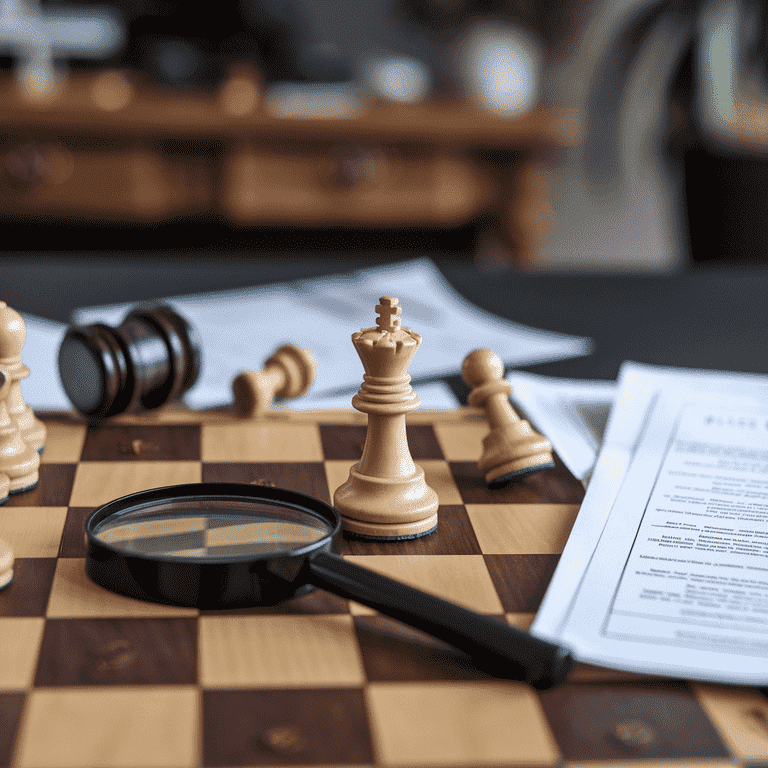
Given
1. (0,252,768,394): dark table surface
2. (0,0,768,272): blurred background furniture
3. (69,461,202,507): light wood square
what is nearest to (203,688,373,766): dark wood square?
(69,461,202,507): light wood square

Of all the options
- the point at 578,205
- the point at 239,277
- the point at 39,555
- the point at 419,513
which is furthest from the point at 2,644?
the point at 578,205

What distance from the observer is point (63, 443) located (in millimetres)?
875

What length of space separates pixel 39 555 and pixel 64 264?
3.30ft

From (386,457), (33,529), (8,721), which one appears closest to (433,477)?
(386,457)

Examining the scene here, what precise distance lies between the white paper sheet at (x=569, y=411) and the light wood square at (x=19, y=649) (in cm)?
47

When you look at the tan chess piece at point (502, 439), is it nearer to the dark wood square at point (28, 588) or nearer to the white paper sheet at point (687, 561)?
the white paper sheet at point (687, 561)

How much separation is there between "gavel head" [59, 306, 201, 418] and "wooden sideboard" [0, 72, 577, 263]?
201 centimetres

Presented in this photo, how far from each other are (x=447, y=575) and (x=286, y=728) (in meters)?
0.20

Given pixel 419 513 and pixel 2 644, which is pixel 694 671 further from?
pixel 2 644

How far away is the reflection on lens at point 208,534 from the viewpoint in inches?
23.0

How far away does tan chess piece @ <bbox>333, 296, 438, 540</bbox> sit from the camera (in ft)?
2.27

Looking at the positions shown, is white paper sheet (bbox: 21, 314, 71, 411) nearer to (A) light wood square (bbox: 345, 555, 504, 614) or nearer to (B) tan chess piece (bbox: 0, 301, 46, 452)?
(B) tan chess piece (bbox: 0, 301, 46, 452)

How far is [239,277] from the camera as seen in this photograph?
1563 millimetres

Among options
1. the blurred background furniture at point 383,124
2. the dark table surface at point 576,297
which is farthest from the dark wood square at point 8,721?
the blurred background furniture at point 383,124
